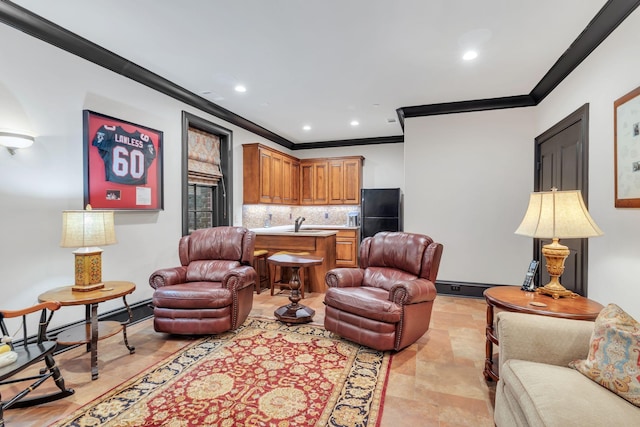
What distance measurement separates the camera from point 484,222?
4398 millimetres

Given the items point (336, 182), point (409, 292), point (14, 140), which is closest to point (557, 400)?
point (409, 292)

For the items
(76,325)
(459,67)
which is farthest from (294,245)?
(459,67)

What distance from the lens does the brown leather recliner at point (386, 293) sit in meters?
2.67

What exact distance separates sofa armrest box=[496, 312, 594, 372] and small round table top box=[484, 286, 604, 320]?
16 cm

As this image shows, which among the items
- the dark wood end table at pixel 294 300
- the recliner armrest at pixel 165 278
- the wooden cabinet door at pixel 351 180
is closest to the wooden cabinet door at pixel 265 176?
the wooden cabinet door at pixel 351 180

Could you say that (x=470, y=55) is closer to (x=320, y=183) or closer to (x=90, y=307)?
(x=90, y=307)

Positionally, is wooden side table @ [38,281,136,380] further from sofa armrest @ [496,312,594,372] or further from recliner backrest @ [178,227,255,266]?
sofa armrest @ [496,312,594,372]

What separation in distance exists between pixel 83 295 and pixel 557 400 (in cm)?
296

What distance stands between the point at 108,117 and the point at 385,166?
5.09 m

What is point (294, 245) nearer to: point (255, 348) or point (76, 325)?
point (255, 348)

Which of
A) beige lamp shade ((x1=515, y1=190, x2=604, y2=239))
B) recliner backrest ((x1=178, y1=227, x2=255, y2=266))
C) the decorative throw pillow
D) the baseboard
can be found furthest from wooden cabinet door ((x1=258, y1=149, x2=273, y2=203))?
the decorative throw pillow

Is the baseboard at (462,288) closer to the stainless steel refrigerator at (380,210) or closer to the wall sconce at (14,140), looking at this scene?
the stainless steel refrigerator at (380,210)

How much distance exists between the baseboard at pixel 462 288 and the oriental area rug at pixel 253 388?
2.26 metres

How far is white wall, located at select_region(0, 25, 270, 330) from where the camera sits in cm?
242
